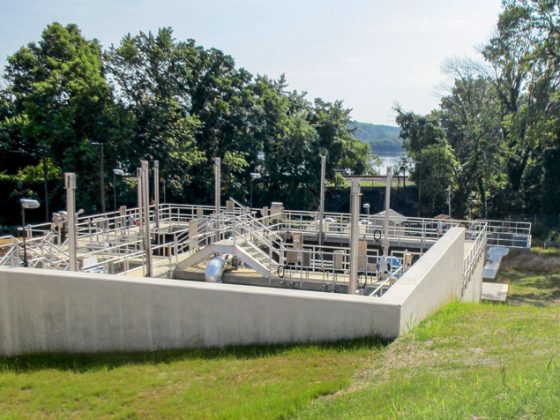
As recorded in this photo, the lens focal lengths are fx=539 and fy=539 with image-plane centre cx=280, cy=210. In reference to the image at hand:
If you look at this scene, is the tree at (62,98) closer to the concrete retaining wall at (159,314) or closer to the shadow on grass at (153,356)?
the concrete retaining wall at (159,314)

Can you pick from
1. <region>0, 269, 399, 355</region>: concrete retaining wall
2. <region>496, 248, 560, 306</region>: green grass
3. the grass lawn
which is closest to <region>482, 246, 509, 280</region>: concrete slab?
<region>496, 248, 560, 306</region>: green grass

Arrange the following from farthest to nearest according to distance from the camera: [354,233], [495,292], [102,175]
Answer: [102,175] < [495,292] < [354,233]

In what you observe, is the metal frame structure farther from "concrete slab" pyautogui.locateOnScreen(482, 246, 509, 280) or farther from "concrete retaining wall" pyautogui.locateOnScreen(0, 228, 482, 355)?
"concrete slab" pyautogui.locateOnScreen(482, 246, 509, 280)

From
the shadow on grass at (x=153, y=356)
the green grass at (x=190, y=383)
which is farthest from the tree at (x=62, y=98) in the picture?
the green grass at (x=190, y=383)

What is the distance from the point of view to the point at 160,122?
30.6 m

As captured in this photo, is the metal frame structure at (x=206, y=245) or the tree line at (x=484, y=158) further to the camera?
the tree line at (x=484, y=158)

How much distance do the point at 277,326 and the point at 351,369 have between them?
5.26 feet

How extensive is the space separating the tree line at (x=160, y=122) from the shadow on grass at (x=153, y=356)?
774 inches

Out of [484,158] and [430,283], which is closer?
[430,283]

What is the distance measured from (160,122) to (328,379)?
26.1m

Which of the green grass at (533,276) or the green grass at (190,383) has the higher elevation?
the green grass at (190,383)

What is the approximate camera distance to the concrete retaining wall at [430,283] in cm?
788

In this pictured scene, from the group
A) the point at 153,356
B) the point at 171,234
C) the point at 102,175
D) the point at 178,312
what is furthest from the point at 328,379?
the point at 102,175

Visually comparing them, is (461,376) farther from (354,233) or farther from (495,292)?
(495,292)
